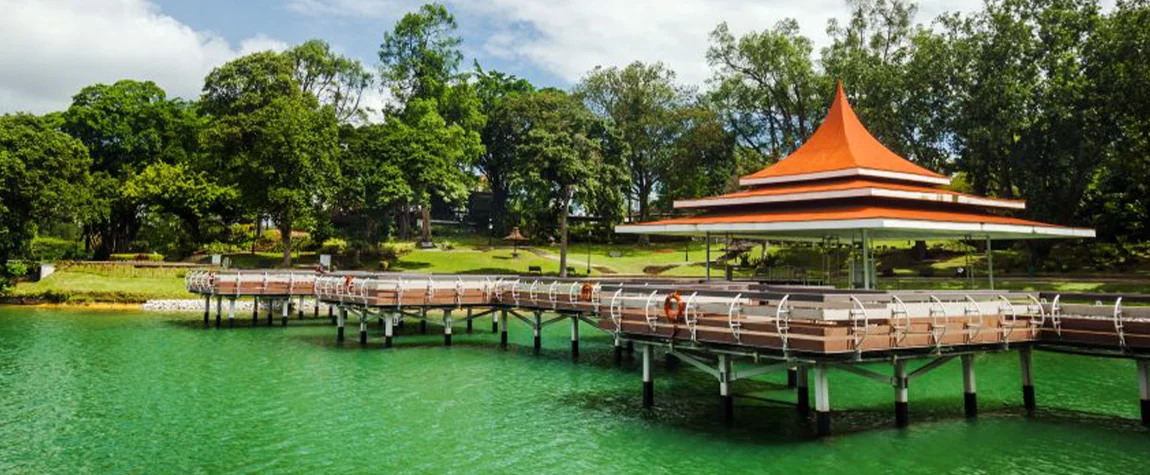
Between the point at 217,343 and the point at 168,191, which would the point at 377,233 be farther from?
the point at 217,343

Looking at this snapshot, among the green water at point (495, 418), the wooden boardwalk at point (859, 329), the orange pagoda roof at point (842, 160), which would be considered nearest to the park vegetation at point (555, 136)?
the orange pagoda roof at point (842, 160)

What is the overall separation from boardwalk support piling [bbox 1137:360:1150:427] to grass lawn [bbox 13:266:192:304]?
5320 centimetres

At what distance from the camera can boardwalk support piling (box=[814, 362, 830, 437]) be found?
645 inches

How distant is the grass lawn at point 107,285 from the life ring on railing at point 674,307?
44303 mm

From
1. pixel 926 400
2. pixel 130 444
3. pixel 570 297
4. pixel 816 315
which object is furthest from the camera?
pixel 570 297

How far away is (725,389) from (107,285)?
5053 centimetres

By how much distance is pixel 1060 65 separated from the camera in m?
48.5

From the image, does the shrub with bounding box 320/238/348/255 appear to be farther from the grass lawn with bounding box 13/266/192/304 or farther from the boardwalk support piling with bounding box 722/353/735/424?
the boardwalk support piling with bounding box 722/353/735/424

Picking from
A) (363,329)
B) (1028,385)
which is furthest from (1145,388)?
(363,329)

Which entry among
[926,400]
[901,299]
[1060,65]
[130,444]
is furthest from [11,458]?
[1060,65]

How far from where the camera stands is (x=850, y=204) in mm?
28859

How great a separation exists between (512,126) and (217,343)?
188 ft

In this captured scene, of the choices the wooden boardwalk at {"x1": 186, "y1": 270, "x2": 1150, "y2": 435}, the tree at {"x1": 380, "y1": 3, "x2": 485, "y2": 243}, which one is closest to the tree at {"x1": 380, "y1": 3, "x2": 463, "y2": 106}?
the tree at {"x1": 380, "y1": 3, "x2": 485, "y2": 243}

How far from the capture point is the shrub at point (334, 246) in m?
67.7
